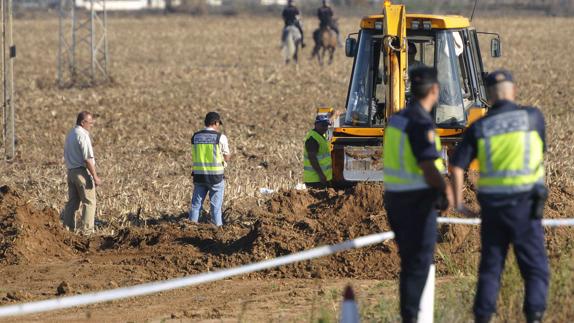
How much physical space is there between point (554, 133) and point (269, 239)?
30.4 feet

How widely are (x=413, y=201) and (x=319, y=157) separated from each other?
6.08 meters

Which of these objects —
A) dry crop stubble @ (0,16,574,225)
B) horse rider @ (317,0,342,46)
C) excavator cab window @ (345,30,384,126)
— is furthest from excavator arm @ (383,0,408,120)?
horse rider @ (317,0,342,46)

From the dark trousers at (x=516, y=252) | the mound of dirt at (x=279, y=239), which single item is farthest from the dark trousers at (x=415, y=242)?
the mound of dirt at (x=279, y=239)

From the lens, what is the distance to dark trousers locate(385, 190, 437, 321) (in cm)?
740

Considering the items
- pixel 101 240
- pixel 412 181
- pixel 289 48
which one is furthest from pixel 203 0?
pixel 412 181

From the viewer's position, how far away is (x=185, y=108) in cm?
2467

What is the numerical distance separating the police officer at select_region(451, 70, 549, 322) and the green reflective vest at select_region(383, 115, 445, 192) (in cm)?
27

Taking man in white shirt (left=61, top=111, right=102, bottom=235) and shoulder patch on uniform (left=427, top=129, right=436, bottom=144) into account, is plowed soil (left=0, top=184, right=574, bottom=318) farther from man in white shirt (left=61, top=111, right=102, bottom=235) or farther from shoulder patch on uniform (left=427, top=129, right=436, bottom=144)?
shoulder patch on uniform (left=427, top=129, right=436, bottom=144)

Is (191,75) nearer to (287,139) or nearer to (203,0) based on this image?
(287,139)

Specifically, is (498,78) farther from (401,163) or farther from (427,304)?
(427,304)

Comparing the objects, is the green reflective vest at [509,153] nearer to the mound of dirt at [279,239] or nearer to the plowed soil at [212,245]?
the plowed soil at [212,245]

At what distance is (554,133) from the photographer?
19.6 meters

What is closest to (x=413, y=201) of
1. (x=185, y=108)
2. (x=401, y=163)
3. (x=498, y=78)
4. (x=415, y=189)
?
(x=415, y=189)

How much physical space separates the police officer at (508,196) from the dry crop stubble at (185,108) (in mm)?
7179
